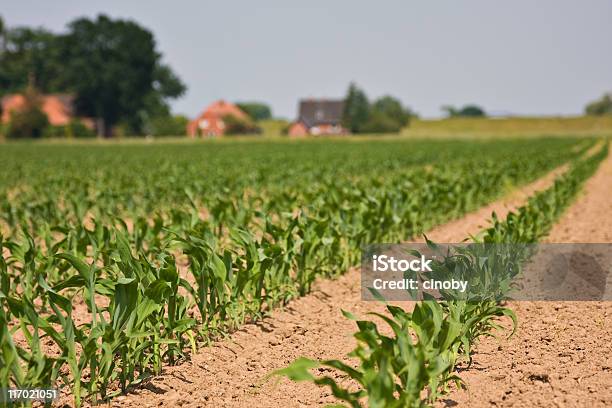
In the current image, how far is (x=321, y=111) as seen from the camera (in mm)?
103125

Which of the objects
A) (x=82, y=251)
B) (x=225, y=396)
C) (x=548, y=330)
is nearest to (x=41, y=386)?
(x=225, y=396)

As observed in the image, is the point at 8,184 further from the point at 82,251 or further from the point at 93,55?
the point at 93,55

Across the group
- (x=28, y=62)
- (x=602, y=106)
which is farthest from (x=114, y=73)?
(x=602, y=106)

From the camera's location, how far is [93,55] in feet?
254

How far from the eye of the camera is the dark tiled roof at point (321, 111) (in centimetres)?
10194

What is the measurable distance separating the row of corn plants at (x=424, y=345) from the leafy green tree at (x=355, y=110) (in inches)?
3126

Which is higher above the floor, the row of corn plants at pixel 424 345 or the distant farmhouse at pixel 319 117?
the distant farmhouse at pixel 319 117

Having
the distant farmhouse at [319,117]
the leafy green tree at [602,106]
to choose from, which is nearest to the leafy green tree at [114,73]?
the distant farmhouse at [319,117]

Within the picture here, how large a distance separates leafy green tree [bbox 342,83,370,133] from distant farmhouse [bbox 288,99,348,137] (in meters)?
8.11

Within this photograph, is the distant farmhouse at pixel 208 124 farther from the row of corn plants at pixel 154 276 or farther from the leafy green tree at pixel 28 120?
the row of corn plants at pixel 154 276

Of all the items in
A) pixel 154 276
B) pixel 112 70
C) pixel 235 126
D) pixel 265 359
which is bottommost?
pixel 265 359

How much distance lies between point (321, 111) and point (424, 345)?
10103 centimetres

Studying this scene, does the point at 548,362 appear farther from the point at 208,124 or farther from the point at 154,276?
the point at 208,124

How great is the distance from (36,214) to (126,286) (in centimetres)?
741
